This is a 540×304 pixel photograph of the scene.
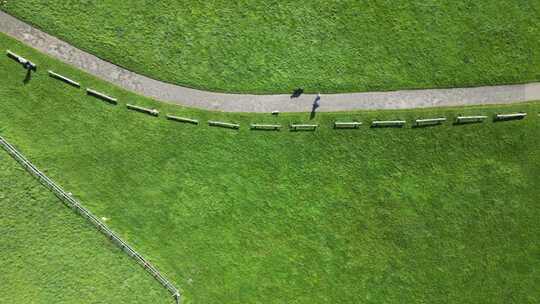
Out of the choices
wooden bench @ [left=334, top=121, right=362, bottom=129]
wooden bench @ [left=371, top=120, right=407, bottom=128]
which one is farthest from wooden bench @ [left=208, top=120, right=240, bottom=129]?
wooden bench @ [left=371, top=120, right=407, bottom=128]

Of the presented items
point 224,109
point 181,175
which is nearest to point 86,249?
point 181,175

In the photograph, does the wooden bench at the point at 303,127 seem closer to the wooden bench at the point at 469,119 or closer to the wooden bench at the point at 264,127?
the wooden bench at the point at 264,127

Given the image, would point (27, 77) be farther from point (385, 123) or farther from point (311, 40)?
point (385, 123)

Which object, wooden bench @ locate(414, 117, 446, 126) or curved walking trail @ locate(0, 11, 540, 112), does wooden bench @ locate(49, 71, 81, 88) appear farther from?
wooden bench @ locate(414, 117, 446, 126)

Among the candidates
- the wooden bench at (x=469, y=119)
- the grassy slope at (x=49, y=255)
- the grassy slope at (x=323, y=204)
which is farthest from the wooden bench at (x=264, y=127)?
the grassy slope at (x=49, y=255)

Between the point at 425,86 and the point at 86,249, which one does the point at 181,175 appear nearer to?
the point at 86,249

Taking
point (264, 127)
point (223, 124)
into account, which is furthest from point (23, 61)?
point (264, 127)

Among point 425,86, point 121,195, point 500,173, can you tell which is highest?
point 425,86
